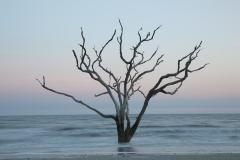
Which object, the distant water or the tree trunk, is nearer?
the distant water

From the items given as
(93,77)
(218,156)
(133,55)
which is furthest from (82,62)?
(218,156)

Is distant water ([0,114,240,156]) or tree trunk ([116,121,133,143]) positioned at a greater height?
tree trunk ([116,121,133,143])

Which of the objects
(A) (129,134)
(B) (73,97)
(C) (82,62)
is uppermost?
(C) (82,62)

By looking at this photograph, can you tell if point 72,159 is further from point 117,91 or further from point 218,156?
point 117,91

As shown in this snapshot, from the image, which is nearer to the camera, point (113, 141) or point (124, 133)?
point (124, 133)

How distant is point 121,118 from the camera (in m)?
16.8

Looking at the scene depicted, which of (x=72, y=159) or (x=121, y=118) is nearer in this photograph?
(x=72, y=159)

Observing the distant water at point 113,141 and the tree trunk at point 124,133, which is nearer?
the distant water at point 113,141

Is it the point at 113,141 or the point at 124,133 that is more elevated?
the point at 124,133

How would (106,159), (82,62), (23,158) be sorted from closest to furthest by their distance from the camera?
(106,159), (23,158), (82,62)

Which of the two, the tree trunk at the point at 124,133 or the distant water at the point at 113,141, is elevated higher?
the tree trunk at the point at 124,133

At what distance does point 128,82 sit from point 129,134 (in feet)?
5.94

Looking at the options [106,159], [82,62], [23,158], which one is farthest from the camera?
[82,62]

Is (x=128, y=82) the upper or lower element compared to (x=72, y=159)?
upper
